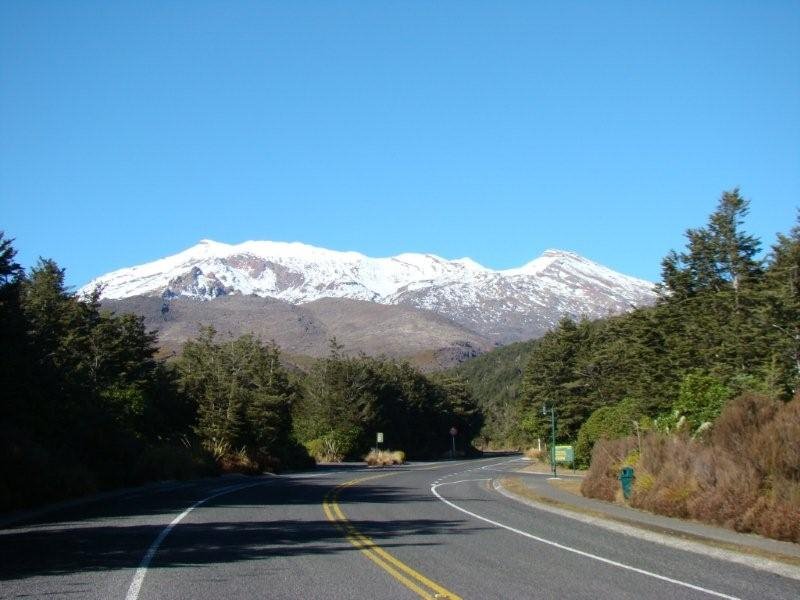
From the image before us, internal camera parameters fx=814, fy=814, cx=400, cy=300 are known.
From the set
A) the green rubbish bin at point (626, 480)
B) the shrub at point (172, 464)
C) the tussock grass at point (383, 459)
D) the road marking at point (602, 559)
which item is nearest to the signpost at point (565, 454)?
the green rubbish bin at point (626, 480)

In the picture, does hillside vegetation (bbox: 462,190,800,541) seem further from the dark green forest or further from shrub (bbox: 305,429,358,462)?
shrub (bbox: 305,429,358,462)

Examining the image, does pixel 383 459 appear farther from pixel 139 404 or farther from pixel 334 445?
pixel 139 404

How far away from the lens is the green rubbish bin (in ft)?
67.4

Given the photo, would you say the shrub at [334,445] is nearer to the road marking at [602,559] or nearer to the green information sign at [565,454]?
the green information sign at [565,454]

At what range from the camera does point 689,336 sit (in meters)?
36.3

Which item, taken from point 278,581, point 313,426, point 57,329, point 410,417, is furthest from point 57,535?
point 410,417

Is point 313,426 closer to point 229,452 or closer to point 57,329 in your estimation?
point 229,452

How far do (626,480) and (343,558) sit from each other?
36.3ft

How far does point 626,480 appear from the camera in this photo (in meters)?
20.6

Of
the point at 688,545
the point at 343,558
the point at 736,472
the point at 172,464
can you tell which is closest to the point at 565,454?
the point at 172,464

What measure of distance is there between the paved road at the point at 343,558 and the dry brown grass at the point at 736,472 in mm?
1985

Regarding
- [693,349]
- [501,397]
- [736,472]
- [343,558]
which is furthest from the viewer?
[501,397]

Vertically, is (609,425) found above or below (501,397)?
below

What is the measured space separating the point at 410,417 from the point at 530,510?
247 ft
